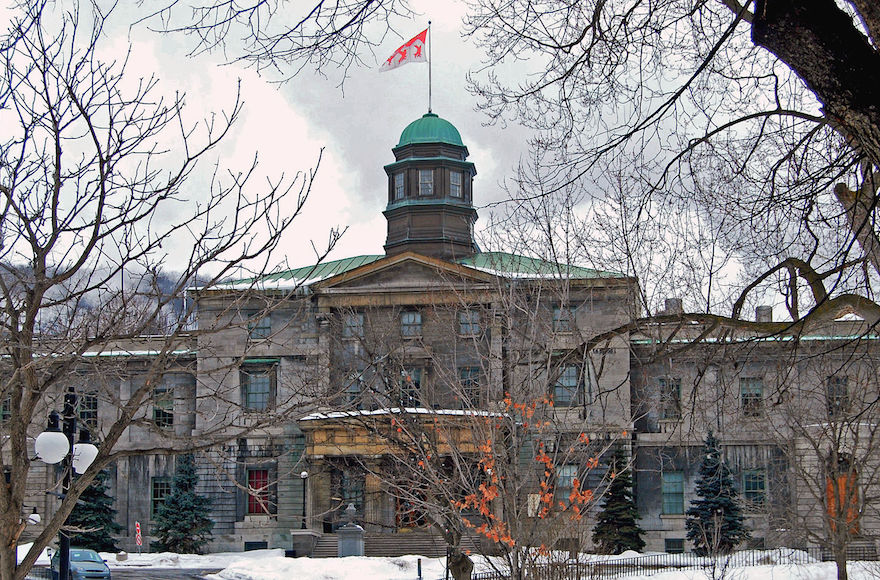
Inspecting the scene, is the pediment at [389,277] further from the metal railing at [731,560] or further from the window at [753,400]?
the metal railing at [731,560]

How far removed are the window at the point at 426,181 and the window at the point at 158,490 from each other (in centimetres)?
1830

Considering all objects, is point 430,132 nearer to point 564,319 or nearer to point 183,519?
point 183,519

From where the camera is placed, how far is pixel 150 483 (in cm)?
5441

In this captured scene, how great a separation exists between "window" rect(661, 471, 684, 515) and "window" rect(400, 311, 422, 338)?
1269 centimetres

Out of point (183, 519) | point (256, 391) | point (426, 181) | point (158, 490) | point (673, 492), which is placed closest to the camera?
point (183, 519)

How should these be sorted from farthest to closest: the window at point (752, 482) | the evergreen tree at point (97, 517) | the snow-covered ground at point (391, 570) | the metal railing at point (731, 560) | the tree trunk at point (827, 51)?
the window at point (752, 482) < the evergreen tree at point (97, 517) < the metal railing at point (731, 560) < the snow-covered ground at point (391, 570) < the tree trunk at point (827, 51)

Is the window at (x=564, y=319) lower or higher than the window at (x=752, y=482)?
higher

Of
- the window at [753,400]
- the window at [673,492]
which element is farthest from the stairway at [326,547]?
the window at [753,400]

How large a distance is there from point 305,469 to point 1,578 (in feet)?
138

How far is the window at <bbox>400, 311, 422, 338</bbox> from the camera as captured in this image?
169 ft

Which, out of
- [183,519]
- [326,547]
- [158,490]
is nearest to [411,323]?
[326,547]

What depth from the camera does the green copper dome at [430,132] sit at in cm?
5744

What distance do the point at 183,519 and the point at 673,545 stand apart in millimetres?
21226

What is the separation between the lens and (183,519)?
1959 inches
